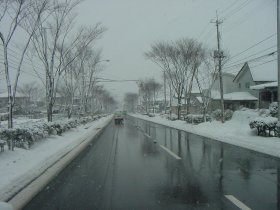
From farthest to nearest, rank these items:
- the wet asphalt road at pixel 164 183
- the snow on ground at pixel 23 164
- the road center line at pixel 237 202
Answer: the snow on ground at pixel 23 164 < the wet asphalt road at pixel 164 183 < the road center line at pixel 237 202

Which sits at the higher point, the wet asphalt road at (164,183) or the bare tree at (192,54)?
the bare tree at (192,54)

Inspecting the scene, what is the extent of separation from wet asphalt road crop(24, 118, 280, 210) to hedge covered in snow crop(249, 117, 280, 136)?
243 inches

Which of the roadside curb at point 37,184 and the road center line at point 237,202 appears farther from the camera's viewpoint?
the roadside curb at point 37,184

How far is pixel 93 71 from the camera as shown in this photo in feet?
147

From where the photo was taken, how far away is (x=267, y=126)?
1944 cm

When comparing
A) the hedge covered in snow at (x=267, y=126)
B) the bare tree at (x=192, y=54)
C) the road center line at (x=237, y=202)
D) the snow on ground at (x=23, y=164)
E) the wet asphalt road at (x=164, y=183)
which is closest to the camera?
the road center line at (x=237, y=202)

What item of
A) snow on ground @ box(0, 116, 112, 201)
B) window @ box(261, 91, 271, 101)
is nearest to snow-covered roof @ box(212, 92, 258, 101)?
Answer: window @ box(261, 91, 271, 101)

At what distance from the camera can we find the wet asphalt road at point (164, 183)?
6.90 m

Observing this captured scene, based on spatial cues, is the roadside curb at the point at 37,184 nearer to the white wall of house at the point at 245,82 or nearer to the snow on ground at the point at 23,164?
the snow on ground at the point at 23,164

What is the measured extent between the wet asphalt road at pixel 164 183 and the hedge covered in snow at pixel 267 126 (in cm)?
616

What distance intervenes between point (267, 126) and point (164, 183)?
1235cm

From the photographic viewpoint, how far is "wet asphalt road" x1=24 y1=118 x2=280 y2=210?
22.6 feet

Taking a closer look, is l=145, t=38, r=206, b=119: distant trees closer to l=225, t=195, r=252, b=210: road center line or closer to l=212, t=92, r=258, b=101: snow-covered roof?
l=212, t=92, r=258, b=101: snow-covered roof

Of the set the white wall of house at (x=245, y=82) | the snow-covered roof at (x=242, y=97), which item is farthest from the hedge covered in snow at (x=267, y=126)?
the snow-covered roof at (x=242, y=97)
